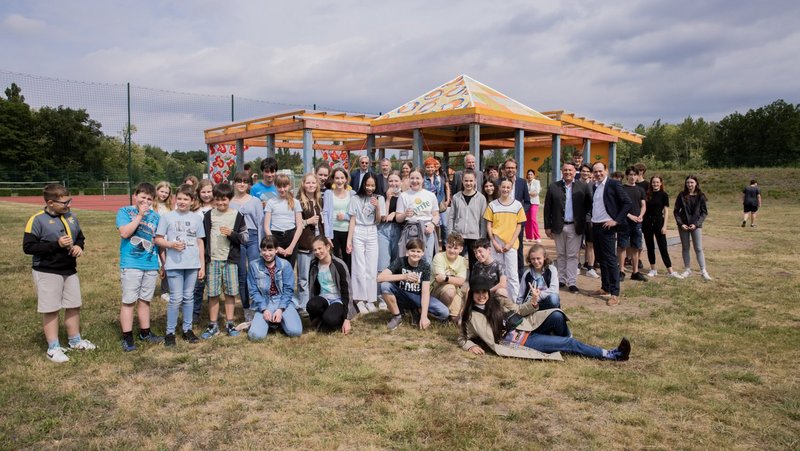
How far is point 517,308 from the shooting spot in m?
4.49

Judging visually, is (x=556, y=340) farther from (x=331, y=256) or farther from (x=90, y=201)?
(x=90, y=201)

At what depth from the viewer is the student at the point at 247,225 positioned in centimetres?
527

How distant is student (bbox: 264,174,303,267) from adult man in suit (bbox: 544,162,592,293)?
129 inches

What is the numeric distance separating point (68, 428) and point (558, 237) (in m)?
5.63

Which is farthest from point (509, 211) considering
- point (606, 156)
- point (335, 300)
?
point (606, 156)

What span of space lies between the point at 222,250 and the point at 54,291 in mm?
1380

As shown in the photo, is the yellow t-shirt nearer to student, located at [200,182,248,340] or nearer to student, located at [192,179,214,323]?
student, located at [200,182,248,340]

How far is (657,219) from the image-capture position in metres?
7.59

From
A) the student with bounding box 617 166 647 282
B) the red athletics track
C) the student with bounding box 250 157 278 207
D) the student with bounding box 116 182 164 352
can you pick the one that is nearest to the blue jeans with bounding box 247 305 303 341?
the student with bounding box 116 182 164 352

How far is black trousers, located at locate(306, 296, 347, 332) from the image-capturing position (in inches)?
194

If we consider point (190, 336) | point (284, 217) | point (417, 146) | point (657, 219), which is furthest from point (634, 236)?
point (190, 336)

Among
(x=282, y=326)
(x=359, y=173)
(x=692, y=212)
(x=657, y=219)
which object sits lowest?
(x=282, y=326)

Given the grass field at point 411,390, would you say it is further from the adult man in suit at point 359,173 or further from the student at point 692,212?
the adult man in suit at point 359,173

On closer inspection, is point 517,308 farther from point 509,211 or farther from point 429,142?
point 429,142
